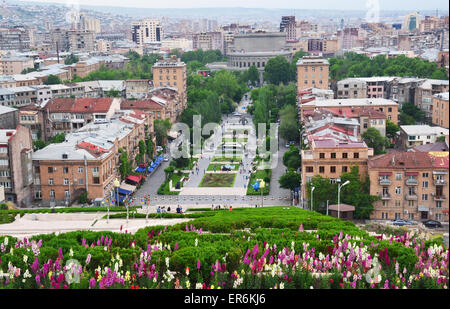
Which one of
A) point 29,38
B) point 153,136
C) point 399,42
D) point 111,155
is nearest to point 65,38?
point 29,38

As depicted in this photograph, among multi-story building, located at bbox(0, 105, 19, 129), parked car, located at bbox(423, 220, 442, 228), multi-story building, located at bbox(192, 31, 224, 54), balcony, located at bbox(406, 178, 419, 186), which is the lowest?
parked car, located at bbox(423, 220, 442, 228)

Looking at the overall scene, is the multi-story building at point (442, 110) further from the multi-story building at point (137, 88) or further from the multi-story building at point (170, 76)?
the multi-story building at point (137, 88)

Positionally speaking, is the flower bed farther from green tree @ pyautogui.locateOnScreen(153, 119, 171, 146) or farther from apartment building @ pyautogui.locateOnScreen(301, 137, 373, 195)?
green tree @ pyautogui.locateOnScreen(153, 119, 171, 146)

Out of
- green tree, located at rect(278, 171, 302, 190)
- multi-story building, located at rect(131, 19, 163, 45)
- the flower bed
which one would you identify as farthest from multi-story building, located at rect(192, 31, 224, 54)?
the flower bed

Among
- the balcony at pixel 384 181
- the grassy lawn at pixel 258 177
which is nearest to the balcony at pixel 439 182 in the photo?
the balcony at pixel 384 181

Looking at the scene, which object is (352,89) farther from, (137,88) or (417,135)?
(137,88)

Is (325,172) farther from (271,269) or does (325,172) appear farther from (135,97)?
(135,97)

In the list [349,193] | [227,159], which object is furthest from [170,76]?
[349,193]
